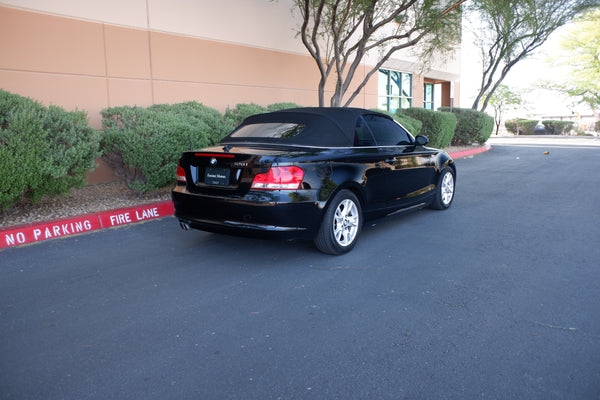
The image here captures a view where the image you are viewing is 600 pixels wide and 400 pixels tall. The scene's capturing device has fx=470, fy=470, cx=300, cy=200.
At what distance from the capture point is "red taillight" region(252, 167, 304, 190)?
15.0ft

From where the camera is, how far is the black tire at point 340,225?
489 cm

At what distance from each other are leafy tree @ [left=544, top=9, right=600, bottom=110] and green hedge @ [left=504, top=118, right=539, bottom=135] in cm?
768

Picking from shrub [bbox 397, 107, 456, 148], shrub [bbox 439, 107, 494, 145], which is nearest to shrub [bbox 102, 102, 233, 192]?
shrub [bbox 397, 107, 456, 148]

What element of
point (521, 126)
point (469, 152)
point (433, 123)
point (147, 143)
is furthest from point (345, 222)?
point (521, 126)

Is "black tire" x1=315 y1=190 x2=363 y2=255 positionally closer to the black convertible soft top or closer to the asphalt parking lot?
the asphalt parking lot

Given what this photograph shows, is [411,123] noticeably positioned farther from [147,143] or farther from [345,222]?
[345,222]

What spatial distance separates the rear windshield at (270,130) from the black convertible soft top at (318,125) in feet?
0.18

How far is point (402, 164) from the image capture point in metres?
6.16

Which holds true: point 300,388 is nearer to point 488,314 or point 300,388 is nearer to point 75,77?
point 488,314

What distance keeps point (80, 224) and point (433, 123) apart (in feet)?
42.4

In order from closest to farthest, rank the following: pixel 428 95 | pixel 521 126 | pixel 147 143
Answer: pixel 147 143, pixel 428 95, pixel 521 126

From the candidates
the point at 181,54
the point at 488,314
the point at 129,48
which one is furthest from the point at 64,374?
the point at 181,54

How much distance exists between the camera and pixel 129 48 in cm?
1015

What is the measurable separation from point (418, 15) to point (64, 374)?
13706 mm
